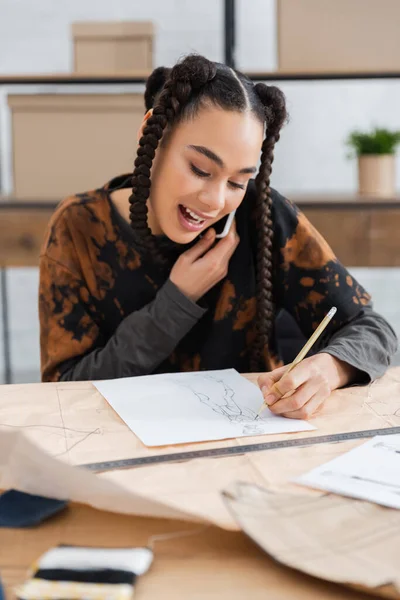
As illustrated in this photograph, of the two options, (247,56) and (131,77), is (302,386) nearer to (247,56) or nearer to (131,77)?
(131,77)

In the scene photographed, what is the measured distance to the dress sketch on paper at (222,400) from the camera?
2.90 feet

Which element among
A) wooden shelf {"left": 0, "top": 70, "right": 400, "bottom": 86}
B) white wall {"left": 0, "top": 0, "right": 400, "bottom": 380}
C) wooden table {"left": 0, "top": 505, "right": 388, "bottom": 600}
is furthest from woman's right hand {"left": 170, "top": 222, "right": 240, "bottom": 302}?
white wall {"left": 0, "top": 0, "right": 400, "bottom": 380}

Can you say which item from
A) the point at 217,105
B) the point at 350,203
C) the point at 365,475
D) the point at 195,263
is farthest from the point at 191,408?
the point at 350,203

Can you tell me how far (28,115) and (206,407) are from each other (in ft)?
5.06

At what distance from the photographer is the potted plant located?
2.27 meters

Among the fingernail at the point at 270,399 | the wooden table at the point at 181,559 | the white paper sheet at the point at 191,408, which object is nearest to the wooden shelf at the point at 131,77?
the white paper sheet at the point at 191,408

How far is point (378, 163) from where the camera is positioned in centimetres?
226

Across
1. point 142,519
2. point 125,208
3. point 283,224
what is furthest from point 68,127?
point 142,519

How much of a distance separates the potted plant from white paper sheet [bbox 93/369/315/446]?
1.35 meters

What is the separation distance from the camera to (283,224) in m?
1.37

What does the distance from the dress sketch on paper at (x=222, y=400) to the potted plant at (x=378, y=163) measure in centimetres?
138

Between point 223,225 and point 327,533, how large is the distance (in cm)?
85

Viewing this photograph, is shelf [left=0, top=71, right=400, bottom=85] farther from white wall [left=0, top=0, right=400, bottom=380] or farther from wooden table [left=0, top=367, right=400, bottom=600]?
wooden table [left=0, top=367, right=400, bottom=600]

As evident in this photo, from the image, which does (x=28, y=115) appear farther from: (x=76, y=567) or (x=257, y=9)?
(x=76, y=567)
